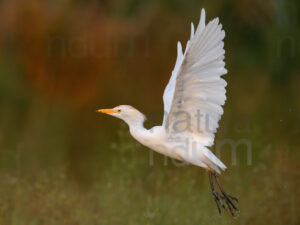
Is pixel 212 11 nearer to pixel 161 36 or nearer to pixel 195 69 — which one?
pixel 161 36

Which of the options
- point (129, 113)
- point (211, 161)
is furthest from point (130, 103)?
point (211, 161)

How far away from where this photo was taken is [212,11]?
953cm

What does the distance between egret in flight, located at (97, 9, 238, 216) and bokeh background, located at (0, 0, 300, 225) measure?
37cm

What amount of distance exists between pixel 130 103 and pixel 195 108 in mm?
4025

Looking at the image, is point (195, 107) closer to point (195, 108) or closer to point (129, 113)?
point (195, 108)

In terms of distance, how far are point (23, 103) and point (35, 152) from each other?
1.77 metres

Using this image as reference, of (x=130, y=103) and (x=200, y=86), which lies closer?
(x=200, y=86)

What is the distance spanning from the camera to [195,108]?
3.94m

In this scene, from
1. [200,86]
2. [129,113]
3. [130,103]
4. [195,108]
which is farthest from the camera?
[130,103]

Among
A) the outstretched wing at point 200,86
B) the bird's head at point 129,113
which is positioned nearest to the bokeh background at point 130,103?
the bird's head at point 129,113

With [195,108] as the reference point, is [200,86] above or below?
above

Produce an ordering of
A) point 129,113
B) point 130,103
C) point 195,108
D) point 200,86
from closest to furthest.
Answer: point 200,86
point 195,108
point 129,113
point 130,103

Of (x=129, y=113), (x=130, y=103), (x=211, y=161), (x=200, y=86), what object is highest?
(x=130, y=103)

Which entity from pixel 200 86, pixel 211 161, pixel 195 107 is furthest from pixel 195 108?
pixel 211 161
